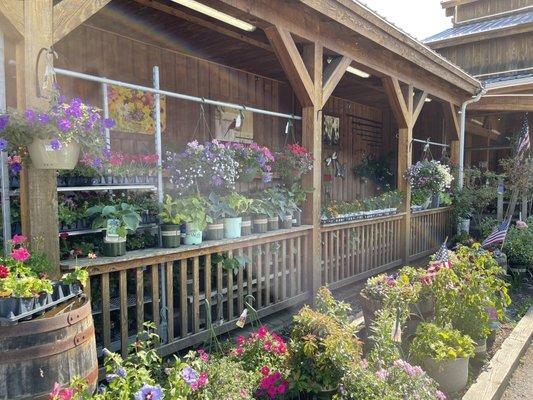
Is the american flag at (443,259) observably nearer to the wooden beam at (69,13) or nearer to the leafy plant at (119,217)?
the leafy plant at (119,217)

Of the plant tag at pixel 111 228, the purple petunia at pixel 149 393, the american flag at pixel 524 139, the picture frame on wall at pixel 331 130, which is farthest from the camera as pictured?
the picture frame on wall at pixel 331 130

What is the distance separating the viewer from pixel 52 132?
1993mm

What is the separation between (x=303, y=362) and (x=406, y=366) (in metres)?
0.55

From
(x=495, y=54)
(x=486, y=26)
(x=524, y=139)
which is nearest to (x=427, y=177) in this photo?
(x=524, y=139)

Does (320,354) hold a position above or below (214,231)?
below

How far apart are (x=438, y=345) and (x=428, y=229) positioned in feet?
14.2

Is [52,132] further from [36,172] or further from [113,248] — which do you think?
[113,248]

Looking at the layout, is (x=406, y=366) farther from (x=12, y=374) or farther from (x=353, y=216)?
(x=353, y=216)

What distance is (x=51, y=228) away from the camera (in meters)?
2.14

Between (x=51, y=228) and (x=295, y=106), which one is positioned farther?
(x=295, y=106)

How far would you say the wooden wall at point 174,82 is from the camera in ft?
13.1

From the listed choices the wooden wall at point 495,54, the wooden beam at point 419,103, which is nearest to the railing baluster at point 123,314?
the wooden beam at point 419,103

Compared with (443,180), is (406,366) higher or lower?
lower

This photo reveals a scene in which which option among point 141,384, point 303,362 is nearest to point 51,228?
point 141,384
